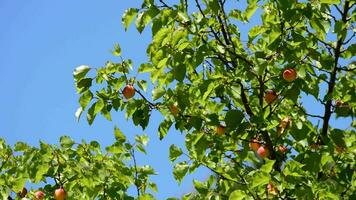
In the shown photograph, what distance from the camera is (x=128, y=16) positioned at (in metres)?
4.75

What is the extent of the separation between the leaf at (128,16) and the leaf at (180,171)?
1622mm

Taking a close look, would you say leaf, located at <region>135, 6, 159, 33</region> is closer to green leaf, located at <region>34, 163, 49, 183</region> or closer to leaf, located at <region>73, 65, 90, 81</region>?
leaf, located at <region>73, 65, 90, 81</region>

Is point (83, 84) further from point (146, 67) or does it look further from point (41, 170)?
point (41, 170)

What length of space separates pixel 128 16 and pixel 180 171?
1.73 meters

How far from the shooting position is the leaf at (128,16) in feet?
15.6

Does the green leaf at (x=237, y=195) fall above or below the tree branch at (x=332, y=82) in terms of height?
below

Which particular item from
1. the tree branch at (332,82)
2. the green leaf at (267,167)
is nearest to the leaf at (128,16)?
the green leaf at (267,167)

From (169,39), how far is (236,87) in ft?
2.85

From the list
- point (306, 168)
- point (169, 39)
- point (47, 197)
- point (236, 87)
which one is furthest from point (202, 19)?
point (47, 197)

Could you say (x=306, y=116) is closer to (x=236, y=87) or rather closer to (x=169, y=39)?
(x=236, y=87)

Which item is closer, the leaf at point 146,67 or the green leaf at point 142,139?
the leaf at point 146,67

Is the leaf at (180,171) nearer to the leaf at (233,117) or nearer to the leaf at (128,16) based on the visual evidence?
the leaf at (233,117)

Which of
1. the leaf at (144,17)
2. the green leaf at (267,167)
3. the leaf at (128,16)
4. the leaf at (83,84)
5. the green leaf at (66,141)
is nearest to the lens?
the green leaf at (267,167)

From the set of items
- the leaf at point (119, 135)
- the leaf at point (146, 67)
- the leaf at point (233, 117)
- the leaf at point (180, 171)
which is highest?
the leaf at point (146, 67)
